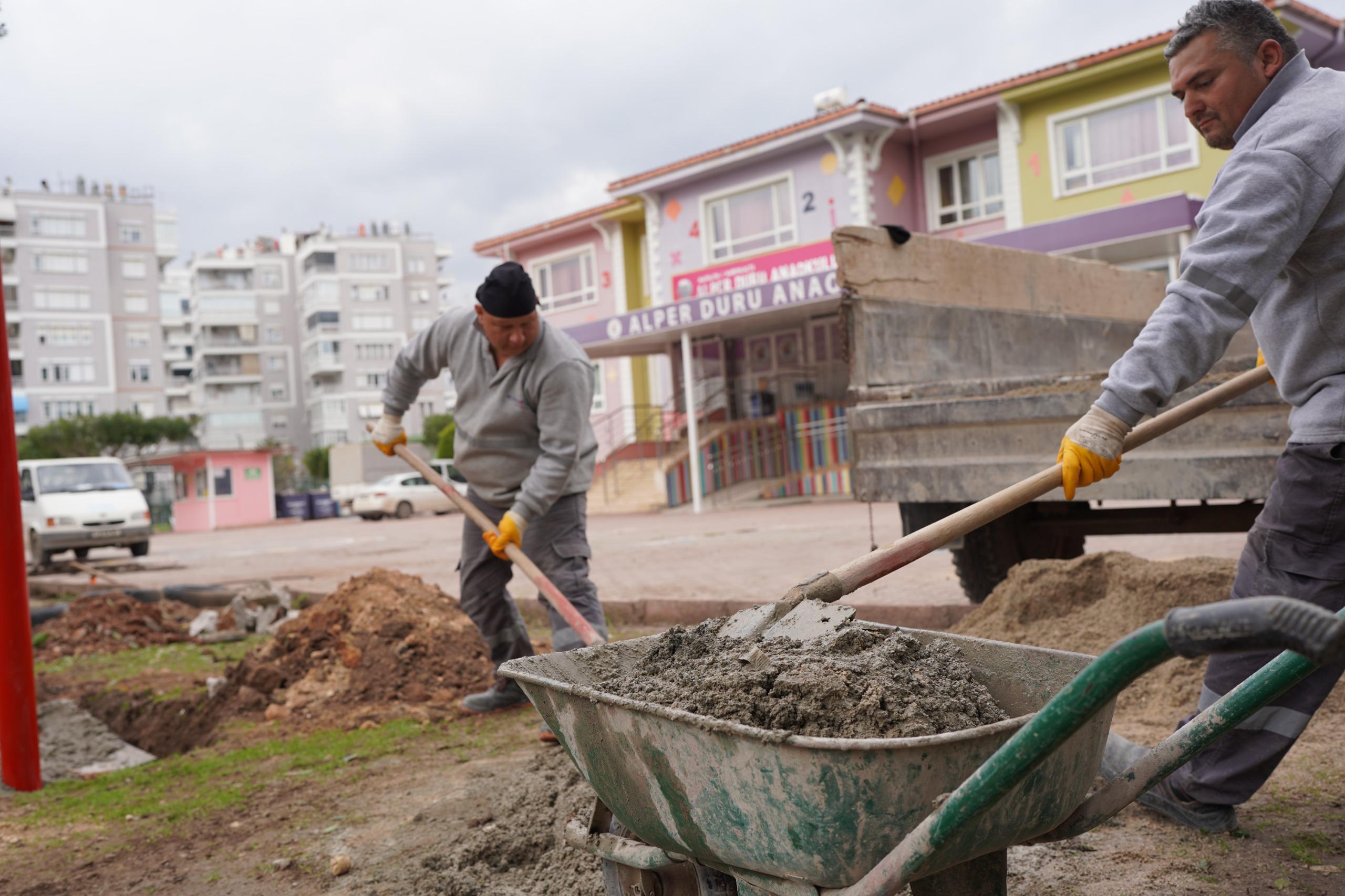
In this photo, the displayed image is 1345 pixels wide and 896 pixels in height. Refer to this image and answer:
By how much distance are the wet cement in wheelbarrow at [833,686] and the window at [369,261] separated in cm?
8379

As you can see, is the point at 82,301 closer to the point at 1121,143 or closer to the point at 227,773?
the point at 1121,143

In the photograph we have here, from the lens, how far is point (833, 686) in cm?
183

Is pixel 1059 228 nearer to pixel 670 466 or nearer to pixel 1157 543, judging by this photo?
pixel 670 466

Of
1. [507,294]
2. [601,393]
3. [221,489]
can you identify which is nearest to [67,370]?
[221,489]

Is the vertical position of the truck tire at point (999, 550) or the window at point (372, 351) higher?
the window at point (372, 351)

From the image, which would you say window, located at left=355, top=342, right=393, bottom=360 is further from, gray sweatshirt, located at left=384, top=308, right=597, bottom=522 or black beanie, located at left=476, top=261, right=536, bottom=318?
black beanie, located at left=476, top=261, right=536, bottom=318

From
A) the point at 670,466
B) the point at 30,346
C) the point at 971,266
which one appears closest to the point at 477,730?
the point at 971,266

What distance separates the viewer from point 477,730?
4387 millimetres

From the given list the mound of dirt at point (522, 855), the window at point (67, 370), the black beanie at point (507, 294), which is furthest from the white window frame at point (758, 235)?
the window at point (67, 370)

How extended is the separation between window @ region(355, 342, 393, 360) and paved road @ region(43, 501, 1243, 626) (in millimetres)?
59783

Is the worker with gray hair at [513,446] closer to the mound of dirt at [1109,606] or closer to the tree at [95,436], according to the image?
the mound of dirt at [1109,606]

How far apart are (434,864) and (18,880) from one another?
4.27ft

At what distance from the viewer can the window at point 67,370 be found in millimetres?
64625

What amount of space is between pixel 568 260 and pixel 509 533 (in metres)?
24.9
